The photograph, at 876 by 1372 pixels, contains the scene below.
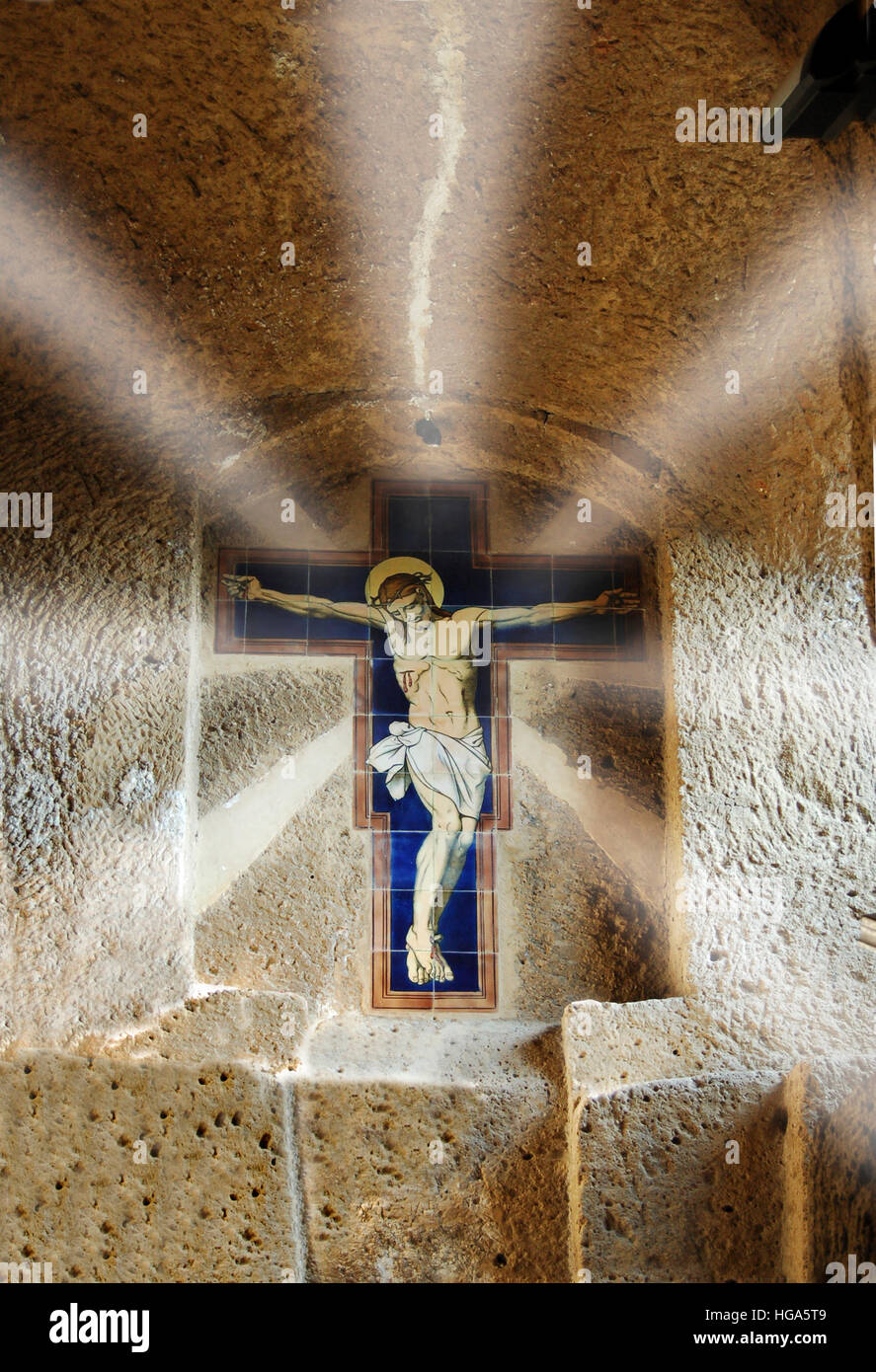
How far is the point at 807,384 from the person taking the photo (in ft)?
11.0

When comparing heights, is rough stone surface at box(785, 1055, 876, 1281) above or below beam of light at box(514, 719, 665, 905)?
below

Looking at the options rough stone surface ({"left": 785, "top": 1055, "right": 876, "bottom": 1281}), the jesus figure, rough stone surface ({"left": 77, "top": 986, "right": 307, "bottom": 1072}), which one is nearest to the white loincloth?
the jesus figure

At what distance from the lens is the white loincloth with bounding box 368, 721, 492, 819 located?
4219 mm

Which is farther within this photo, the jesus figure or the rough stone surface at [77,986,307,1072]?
the jesus figure

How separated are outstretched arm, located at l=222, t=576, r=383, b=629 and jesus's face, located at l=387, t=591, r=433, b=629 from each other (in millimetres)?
68

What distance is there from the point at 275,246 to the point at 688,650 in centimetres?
195

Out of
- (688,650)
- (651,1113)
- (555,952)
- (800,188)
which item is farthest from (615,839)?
(800,188)

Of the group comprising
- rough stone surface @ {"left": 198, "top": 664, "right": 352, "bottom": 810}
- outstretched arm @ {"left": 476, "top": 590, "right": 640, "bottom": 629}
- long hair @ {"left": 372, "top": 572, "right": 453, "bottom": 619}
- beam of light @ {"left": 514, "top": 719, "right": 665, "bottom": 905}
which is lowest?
beam of light @ {"left": 514, "top": 719, "right": 665, "bottom": 905}

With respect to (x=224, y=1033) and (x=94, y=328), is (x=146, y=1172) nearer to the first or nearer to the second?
(x=224, y=1033)

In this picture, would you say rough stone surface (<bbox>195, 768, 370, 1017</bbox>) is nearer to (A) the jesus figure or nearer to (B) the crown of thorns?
(A) the jesus figure

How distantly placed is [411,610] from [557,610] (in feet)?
1.93

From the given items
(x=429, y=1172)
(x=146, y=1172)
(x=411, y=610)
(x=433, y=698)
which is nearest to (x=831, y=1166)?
(x=429, y=1172)

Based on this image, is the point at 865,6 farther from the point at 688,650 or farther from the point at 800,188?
the point at 688,650

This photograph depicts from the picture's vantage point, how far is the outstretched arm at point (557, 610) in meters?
4.39
